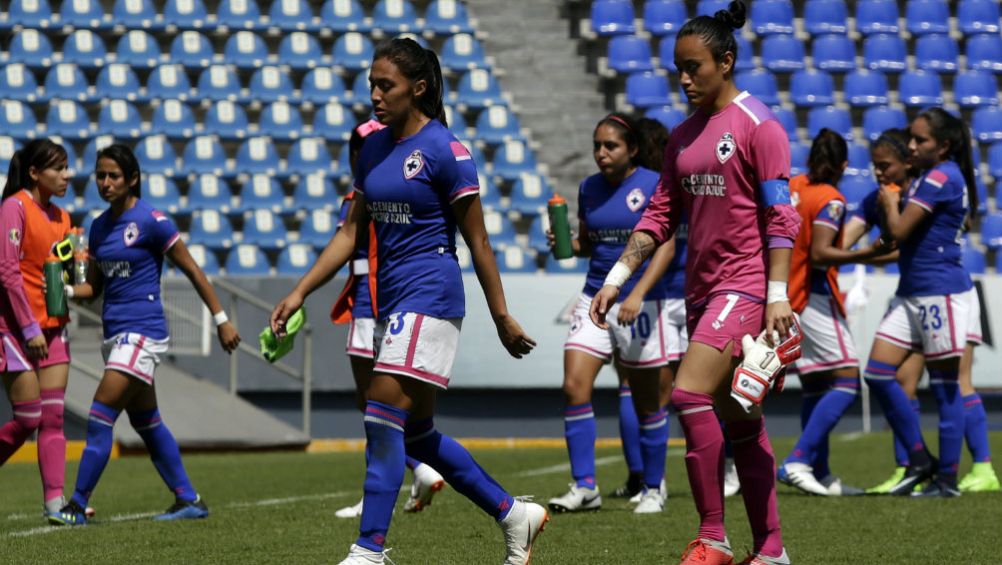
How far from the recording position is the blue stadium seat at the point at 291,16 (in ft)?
65.0

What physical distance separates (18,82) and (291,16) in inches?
132

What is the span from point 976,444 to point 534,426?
281 inches

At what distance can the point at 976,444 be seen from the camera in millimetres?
9852

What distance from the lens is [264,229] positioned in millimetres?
17859

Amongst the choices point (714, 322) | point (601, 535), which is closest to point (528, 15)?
point (601, 535)

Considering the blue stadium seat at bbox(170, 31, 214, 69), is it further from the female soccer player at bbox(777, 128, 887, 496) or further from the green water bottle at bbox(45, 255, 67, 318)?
the green water bottle at bbox(45, 255, 67, 318)

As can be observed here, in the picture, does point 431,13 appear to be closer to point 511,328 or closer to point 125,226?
point 125,226

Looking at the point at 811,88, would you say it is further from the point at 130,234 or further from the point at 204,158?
the point at 130,234

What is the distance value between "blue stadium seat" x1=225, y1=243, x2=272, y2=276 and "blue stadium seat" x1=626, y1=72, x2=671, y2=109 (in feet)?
16.0

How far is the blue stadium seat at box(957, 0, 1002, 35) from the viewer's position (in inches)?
814

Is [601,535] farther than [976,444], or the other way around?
[976,444]

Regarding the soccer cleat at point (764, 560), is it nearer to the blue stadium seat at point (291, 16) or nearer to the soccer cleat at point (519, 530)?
the soccer cleat at point (519, 530)

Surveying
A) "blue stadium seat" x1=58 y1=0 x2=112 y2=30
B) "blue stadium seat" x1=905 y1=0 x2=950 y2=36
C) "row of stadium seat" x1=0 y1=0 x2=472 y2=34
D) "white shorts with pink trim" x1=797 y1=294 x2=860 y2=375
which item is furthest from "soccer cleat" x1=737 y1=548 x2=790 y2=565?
"blue stadium seat" x1=905 y1=0 x2=950 y2=36

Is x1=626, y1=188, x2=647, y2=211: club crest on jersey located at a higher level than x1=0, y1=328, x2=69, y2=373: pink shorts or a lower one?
higher
